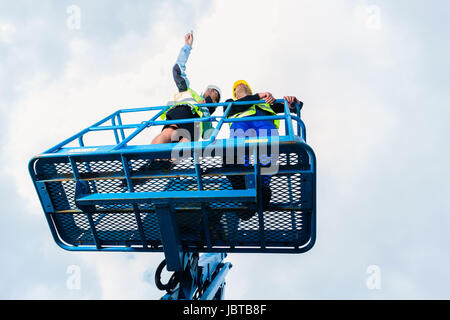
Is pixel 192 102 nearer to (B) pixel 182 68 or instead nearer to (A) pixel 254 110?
(B) pixel 182 68

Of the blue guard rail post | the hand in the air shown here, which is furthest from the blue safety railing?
the hand in the air

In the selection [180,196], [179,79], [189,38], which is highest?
[189,38]

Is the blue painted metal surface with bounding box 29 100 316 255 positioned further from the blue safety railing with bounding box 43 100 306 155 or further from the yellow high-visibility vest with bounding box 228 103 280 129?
the yellow high-visibility vest with bounding box 228 103 280 129

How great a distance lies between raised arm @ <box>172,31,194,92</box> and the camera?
189 inches

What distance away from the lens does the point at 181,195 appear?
2.38 m

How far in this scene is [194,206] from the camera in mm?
2791

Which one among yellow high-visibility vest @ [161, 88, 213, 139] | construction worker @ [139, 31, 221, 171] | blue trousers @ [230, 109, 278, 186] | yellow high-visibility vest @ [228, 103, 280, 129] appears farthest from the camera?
yellow high-visibility vest @ [161, 88, 213, 139]

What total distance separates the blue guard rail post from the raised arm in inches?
75.6

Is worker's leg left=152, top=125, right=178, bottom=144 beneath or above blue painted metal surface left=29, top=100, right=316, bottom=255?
above

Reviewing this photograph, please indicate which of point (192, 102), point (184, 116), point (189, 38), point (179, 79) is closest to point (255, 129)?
point (184, 116)

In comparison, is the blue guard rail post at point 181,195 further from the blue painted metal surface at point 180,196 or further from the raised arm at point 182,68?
the raised arm at point 182,68

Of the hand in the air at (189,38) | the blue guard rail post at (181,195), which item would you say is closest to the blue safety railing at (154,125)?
the blue guard rail post at (181,195)

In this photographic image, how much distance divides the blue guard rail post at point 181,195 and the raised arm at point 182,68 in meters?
1.92

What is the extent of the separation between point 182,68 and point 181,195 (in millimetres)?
3239
